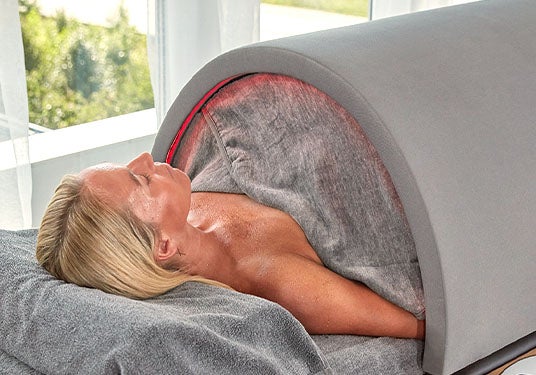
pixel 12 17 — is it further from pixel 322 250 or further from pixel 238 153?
pixel 322 250

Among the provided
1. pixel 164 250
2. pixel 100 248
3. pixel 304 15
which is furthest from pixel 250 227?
pixel 304 15

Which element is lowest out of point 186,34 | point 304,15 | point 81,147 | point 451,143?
point 81,147

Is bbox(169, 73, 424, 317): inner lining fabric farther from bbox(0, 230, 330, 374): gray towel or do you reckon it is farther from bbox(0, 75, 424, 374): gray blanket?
bbox(0, 230, 330, 374): gray towel

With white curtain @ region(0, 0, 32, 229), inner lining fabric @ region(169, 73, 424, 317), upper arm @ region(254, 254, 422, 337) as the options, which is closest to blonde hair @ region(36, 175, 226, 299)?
upper arm @ region(254, 254, 422, 337)

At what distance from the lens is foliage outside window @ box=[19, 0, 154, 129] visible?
242 cm

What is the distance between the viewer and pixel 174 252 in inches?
57.5

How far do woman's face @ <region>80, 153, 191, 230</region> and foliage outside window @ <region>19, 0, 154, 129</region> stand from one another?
1036 mm

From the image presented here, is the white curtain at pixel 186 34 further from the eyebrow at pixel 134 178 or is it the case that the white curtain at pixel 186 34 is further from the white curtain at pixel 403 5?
the eyebrow at pixel 134 178

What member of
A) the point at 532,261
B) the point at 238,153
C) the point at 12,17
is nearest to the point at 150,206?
the point at 238,153

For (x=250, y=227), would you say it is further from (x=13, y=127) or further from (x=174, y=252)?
(x=13, y=127)

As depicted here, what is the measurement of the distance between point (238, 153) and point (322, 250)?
261 millimetres

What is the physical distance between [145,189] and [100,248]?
13 cm

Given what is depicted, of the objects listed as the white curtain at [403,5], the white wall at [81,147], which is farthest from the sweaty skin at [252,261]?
the white curtain at [403,5]

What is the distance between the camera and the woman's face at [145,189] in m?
1.43
